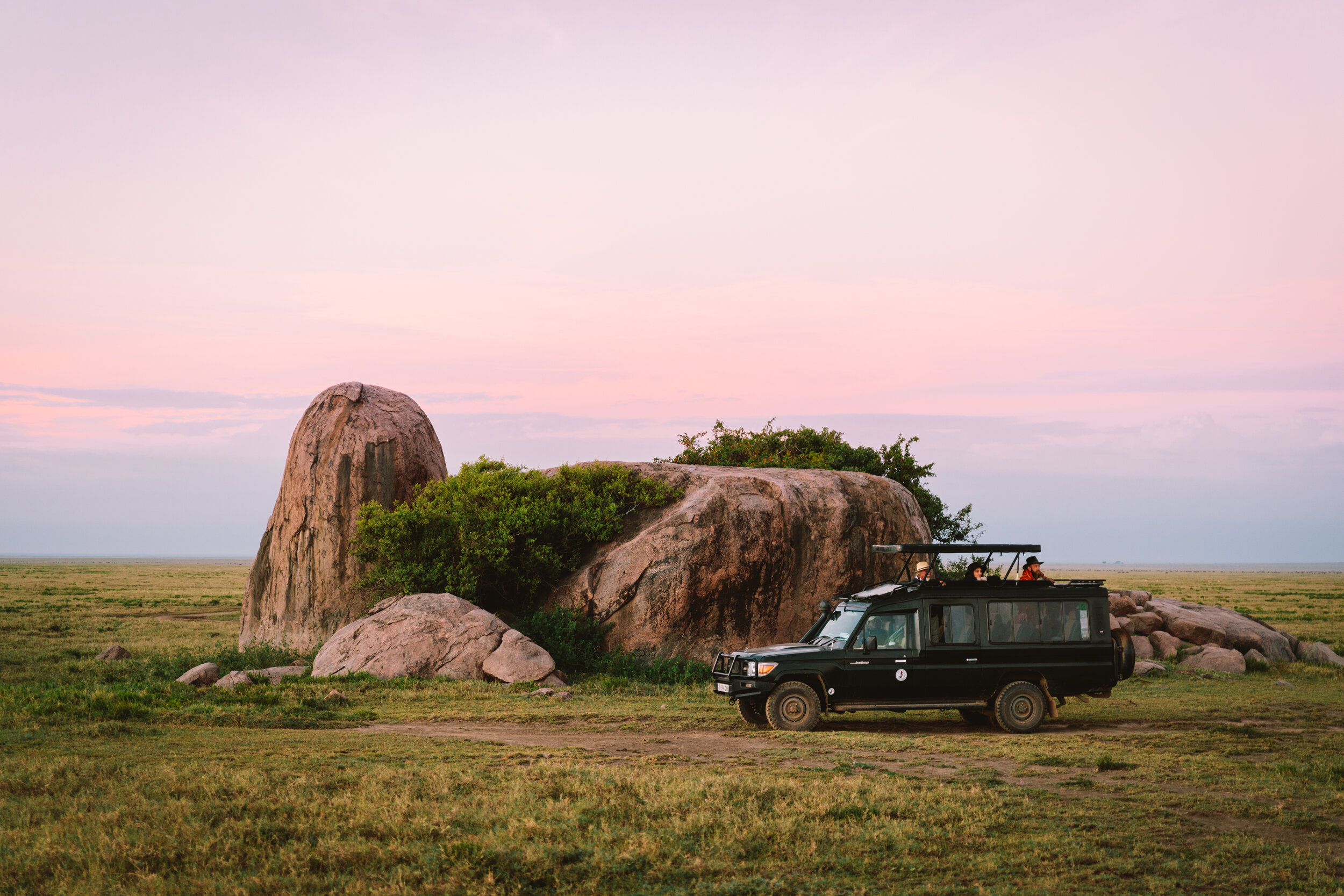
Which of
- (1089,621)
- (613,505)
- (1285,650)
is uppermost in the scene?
(613,505)

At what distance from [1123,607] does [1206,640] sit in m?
2.83

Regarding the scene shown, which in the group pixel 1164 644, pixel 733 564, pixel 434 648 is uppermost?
pixel 733 564

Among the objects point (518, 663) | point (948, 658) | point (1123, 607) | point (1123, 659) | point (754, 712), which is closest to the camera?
Answer: point (948, 658)

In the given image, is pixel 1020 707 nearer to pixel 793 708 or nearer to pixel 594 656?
pixel 793 708

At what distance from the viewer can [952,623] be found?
16.7 m

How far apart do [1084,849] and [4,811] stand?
1010 cm

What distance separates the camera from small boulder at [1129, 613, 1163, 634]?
103 feet

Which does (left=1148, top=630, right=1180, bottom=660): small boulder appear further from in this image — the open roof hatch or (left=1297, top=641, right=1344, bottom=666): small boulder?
the open roof hatch

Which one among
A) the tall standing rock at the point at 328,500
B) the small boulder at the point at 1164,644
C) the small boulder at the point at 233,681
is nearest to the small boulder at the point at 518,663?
the small boulder at the point at 233,681

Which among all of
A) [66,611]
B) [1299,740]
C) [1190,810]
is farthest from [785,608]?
[66,611]

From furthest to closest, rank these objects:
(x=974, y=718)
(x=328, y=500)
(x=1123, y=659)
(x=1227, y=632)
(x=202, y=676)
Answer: (x=1227, y=632) → (x=328, y=500) → (x=202, y=676) → (x=974, y=718) → (x=1123, y=659)

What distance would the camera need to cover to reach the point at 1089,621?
16938 millimetres

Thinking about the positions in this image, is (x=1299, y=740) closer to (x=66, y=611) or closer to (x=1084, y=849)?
(x=1084, y=849)

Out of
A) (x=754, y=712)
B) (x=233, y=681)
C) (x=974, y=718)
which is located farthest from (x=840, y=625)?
(x=233, y=681)
